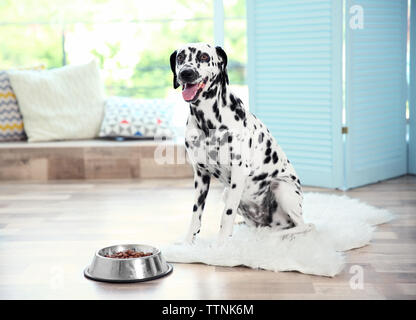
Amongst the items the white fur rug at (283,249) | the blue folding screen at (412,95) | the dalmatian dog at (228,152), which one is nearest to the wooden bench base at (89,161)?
the blue folding screen at (412,95)

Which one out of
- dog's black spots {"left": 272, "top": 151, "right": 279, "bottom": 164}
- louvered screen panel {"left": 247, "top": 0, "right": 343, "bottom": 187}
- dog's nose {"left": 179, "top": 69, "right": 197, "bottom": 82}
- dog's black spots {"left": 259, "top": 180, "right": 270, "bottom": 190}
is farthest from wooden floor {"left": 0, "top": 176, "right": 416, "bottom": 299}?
dog's nose {"left": 179, "top": 69, "right": 197, "bottom": 82}

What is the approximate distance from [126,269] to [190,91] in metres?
0.76

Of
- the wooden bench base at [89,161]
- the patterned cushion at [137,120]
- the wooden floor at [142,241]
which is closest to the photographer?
the wooden floor at [142,241]

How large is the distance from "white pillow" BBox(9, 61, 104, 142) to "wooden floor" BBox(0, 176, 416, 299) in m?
0.56

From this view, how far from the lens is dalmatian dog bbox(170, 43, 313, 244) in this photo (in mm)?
2623

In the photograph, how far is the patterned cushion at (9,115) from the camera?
16.5ft

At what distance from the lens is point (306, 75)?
14.0 ft

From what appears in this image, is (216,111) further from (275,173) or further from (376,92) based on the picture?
(376,92)

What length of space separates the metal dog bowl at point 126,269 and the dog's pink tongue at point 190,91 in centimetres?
64

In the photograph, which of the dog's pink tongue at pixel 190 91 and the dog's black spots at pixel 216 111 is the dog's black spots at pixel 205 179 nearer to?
the dog's black spots at pixel 216 111

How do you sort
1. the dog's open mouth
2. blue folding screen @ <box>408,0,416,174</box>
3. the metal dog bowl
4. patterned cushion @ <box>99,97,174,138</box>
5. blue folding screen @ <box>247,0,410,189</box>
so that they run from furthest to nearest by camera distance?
patterned cushion @ <box>99,97,174,138</box> → blue folding screen @ <box>408,0,416,174</box> → blue folding screen @ <box>247,0,410,189</box> → the dog's open mouth → the metal dog bowl

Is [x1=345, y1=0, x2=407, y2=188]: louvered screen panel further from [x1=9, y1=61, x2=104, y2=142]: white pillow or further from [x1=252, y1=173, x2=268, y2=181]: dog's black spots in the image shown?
[x1=9, y1=61, x2=104, y2=142]: white pillow
